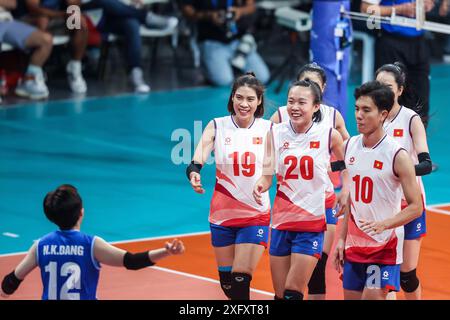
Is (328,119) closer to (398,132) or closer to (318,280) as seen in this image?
(398,132)

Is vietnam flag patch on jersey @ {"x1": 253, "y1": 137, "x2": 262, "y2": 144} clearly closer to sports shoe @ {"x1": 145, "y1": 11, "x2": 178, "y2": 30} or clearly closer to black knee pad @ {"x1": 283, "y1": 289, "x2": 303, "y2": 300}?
black knee pad @ {"x1": 283, "y1": 289, "x2": 303, "y2": 300}

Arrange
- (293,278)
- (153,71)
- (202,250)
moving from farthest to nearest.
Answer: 1. (153,71)
2. (202,250)
3. (293,278)

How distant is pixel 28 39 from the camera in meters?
17.1

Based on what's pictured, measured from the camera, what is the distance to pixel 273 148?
27.8ft

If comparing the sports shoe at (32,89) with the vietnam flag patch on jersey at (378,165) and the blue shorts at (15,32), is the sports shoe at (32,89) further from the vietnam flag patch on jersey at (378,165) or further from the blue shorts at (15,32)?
the vietnam flag patch on jersey at (378,165)

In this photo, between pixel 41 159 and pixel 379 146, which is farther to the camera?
pixel 41 159

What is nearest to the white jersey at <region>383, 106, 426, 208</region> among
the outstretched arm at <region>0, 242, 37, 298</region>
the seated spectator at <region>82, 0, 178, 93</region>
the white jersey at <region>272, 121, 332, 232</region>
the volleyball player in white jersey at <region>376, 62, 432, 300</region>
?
the volleyball player in white jersey at <region>376, 62, 432, 300</region>

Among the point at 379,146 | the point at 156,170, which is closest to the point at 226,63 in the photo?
the point at 156,170

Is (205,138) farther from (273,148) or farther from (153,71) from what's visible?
(153,71)

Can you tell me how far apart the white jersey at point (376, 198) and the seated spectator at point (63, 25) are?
9647 mm

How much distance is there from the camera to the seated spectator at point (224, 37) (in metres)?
18.6

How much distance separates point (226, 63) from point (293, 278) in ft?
36.9

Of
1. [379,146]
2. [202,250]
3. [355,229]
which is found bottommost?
[202,250]
